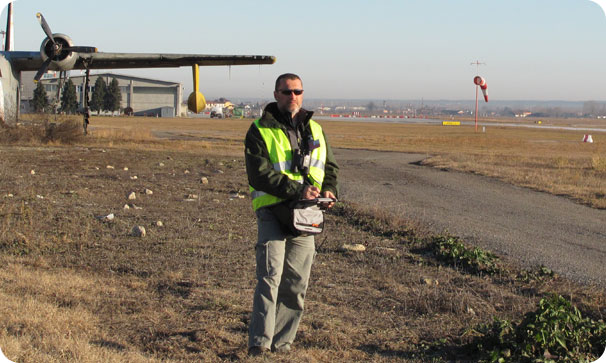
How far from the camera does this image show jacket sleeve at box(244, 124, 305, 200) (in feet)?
13.5

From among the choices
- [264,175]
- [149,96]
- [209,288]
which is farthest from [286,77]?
[149,96]

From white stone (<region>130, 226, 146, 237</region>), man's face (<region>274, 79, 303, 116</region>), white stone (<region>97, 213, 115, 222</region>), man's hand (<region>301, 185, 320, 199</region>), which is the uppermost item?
man's face (<region>274, 79, 303, 116</region>)

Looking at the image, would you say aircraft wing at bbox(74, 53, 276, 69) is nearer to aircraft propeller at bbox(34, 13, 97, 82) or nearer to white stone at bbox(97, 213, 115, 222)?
aircraft propeller at bbox(34, 13, 97, 82)

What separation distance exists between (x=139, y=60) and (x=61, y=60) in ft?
8.48

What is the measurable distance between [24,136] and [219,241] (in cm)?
1957

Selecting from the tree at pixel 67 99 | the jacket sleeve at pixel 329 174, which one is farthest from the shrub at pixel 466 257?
the tree at pixel 67 99

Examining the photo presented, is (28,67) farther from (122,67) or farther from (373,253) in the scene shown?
(373,253)

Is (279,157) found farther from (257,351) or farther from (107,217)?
(107,217)

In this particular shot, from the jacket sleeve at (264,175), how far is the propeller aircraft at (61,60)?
14.6 metres

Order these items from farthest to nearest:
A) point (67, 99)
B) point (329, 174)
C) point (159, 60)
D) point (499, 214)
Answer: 1. point (67, 99)
2. point (159, 60)
3. point (499, 214)
4. point (329, 174)

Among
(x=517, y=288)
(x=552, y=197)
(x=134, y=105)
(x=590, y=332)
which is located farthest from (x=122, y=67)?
(x=134, y=105)

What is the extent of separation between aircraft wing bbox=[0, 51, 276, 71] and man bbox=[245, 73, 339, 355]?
14661 mm

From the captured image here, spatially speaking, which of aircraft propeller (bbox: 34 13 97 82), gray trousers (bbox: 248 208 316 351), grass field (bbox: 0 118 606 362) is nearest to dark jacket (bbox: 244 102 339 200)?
gray trousers (bbox: 248 208 316 351)

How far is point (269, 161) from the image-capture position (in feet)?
13.9
